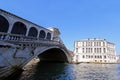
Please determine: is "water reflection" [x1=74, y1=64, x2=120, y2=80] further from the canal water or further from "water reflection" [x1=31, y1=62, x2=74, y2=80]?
"water reflection" [x1=31, y1=62, x2=74, y2=80]

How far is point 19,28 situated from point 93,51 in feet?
219

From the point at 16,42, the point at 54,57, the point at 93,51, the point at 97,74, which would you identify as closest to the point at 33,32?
the point at 16,42

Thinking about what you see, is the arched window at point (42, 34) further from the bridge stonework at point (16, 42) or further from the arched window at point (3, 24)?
the arched window at point (3, 24)

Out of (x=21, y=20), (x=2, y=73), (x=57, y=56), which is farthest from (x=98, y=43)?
(x=2, y=73)

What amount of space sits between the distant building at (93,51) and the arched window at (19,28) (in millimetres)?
58654

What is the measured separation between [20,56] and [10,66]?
Result: 2979 mm

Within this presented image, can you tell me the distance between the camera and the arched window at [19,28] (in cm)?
3129

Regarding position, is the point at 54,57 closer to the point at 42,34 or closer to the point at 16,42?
the point at 42,34

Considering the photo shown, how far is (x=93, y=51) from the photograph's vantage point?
92.4 meters

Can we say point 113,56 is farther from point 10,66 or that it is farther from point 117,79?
point 10,66

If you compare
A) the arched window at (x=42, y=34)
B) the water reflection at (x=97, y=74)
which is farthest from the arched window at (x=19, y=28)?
the water reflection at (x=97, y=74)

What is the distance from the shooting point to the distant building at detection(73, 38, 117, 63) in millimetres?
90375

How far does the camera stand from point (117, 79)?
65.0ft

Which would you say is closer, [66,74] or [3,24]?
[66,74]
